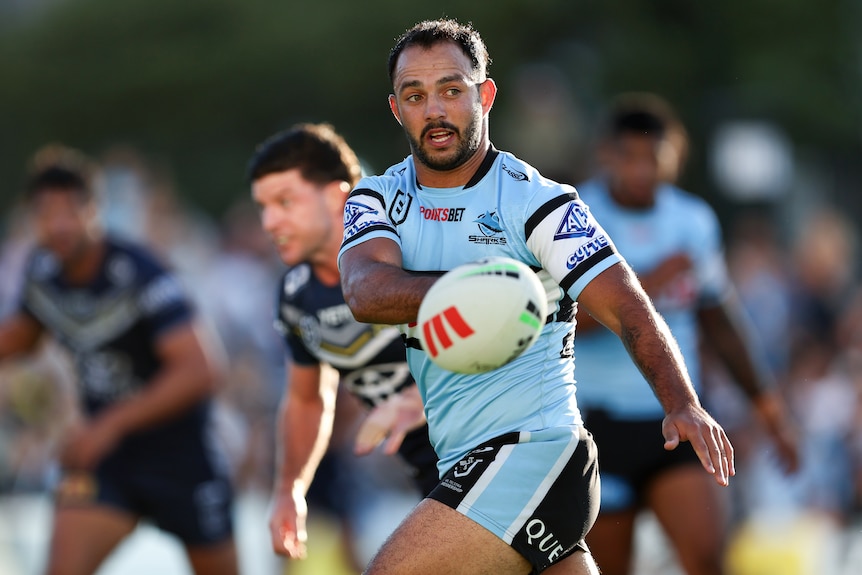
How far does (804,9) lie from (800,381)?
9844 mm

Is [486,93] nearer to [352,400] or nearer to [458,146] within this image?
[458,146]

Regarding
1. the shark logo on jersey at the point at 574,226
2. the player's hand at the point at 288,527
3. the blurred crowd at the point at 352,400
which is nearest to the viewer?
the shark logo on jersey at the point at 574,226

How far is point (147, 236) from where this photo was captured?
14531mm

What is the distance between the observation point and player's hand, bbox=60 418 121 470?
728 centimetres

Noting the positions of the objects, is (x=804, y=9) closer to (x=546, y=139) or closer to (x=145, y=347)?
(x=546, y=139)

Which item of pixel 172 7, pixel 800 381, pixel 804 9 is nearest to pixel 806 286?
pixel 800 381

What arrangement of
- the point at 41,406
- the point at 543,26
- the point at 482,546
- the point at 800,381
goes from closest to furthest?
the point at 482,546
the point at 800,381
the point at 41,406
the point at 543,26

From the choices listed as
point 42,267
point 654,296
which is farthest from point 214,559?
point 654,296

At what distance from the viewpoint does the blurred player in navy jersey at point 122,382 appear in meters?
7.36

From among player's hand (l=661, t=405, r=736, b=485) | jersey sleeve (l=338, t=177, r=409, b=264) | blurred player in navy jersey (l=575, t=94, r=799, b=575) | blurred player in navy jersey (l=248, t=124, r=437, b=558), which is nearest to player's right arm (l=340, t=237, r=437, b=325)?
jersey sleeve (l=338, t=177, r=409, b=264)

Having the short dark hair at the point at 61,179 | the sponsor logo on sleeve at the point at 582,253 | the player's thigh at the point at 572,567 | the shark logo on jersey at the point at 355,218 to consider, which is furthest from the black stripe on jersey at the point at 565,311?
the short dark hair at the point at 61,179

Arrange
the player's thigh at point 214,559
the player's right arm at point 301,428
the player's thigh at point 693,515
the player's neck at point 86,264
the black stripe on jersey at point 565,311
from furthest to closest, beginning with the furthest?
the player's neck at point 86,264 → the player's thigh at point 214,559 → the player's thigh at point 693,515 → the player's right arm at point 301,428 → the black stripe on jersey at point 565,311

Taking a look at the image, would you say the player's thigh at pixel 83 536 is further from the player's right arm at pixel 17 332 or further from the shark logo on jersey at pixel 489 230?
the shark logo on jersey at pixel 489 230

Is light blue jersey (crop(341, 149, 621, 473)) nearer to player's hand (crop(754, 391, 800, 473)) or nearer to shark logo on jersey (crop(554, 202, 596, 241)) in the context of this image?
shark logo on jersey (crop(554, 202, 596, 241))
